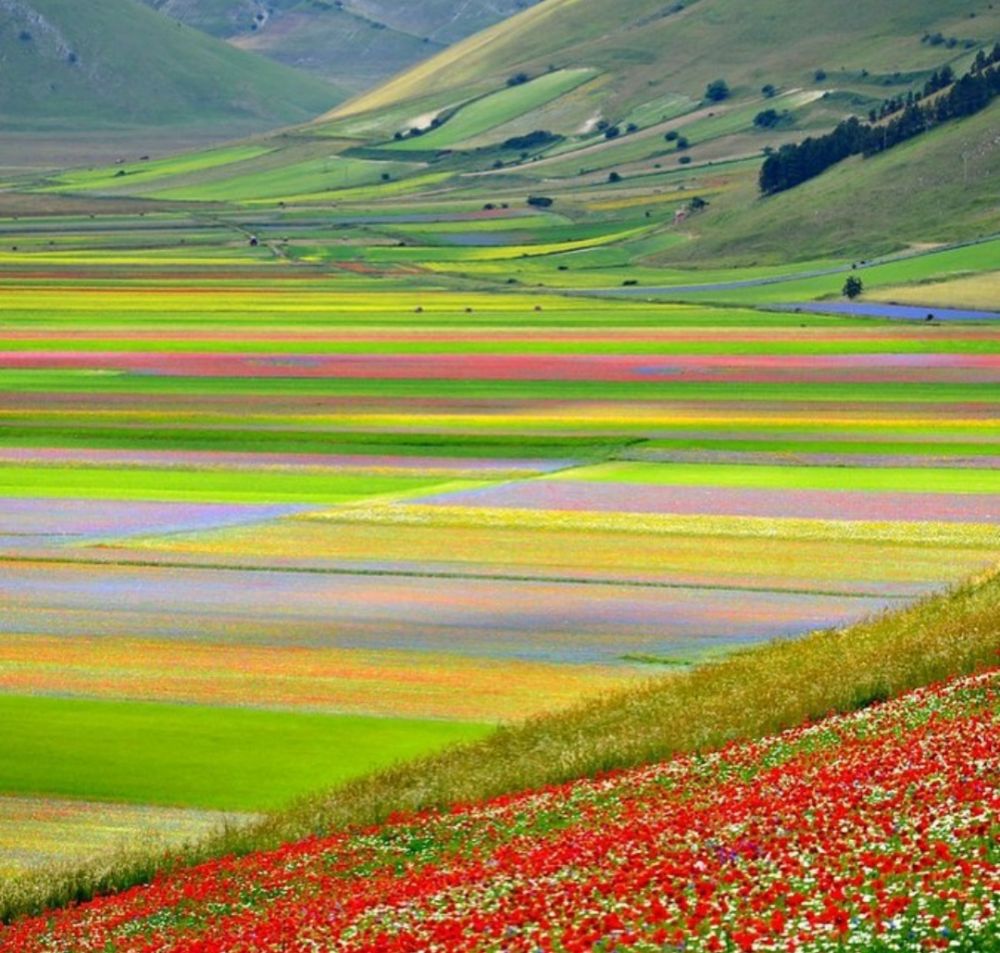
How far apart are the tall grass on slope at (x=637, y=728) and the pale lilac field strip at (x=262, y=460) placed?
116ft

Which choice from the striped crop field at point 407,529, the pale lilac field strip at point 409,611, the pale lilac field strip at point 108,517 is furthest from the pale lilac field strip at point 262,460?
the pale lilac field strip at point 409,611

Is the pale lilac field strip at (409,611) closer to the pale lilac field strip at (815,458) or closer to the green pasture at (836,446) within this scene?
the pale lilac field strip at (815,458)

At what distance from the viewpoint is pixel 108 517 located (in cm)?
6594

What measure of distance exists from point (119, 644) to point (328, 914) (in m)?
23.3

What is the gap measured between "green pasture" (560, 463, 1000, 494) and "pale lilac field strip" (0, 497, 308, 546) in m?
12.6

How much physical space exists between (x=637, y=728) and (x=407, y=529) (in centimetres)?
2745

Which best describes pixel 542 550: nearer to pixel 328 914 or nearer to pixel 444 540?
pixel 444 540

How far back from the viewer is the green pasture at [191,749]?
3572 centimetres

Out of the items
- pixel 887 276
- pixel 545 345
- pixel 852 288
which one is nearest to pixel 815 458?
pixel 545 345

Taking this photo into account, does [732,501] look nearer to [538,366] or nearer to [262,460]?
[262,460]

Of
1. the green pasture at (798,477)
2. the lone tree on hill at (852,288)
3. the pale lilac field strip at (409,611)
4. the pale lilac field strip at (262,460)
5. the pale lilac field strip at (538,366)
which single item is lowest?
the pale lilac field strip at (409,611)

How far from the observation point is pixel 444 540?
201 feet

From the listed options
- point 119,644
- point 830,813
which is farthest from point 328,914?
point 119,644

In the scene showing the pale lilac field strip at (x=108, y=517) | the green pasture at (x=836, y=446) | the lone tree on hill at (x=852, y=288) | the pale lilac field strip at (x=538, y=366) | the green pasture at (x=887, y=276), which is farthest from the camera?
the green pasture at (x=887, y=276)
